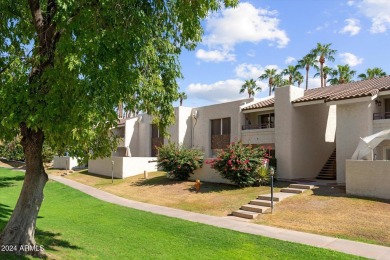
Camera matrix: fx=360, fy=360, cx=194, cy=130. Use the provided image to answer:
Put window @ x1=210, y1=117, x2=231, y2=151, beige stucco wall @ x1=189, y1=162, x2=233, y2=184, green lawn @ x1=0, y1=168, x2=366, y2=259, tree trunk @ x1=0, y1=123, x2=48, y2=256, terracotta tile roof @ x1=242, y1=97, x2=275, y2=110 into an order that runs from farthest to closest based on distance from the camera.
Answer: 1. window @ x1=210, y1=117, x2=231, y2=151
2. terracotta tile roof @ x1=242, y1=97, x2=275, y2=110
3. beige stucco wall @ x1=189, y1=162, x2=233, y2=184
4. green lawn @ x1=0, y1=168, x2=366, y2=259
5. tree trunk @ x1=0, y1=123, x2=48, y2=256

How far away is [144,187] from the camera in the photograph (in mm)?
24672

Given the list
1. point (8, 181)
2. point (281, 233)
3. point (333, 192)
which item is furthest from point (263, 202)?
point (8, 181)

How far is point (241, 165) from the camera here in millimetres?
20328

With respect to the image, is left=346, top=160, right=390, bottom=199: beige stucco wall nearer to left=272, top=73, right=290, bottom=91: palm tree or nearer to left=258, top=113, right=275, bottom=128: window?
left=258, top=113, right=275, bottom=128: window

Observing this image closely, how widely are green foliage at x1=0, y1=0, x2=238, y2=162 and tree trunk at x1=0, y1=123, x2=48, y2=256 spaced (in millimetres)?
503

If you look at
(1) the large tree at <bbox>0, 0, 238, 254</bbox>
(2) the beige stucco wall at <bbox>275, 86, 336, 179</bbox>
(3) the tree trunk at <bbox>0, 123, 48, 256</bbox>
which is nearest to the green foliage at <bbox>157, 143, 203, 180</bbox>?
(2) the beige stucco wall at <bbox>275, 86, 336, 179</bbox>

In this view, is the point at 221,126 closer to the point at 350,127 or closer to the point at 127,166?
the point at 127,166

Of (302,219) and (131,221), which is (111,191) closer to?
(131,221)

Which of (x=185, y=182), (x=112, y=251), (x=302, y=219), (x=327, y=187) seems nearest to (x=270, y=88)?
(x=185, y=182)

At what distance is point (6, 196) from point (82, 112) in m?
19.9

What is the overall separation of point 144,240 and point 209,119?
2101 cm

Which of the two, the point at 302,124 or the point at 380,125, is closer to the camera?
the point at 380,125

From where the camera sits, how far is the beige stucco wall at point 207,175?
76.5 feet

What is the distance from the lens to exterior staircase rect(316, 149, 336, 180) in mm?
23200
